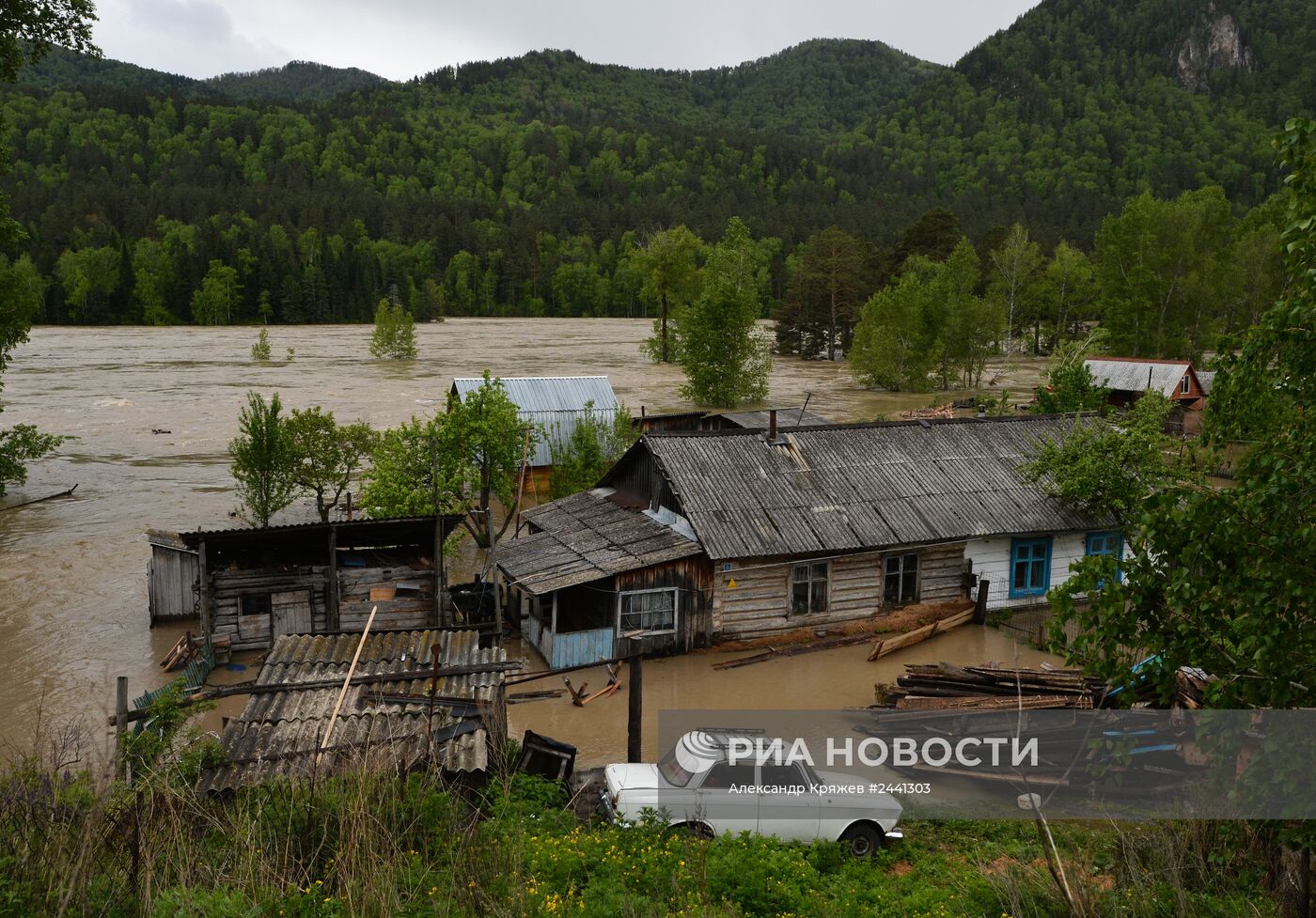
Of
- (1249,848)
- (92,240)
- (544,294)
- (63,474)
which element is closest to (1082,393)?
(1249,848)

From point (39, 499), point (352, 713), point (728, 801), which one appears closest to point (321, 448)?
point (39, 499)

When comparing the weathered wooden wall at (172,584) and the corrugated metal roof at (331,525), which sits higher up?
the corrugated metal roof at (331,525)

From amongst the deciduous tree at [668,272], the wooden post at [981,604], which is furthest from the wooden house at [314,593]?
the deciduous tree at [668,272]

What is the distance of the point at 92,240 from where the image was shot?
136 m

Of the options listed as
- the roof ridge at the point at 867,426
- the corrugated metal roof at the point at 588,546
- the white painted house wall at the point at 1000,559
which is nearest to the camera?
the corrugated metal roof at the point at 588,546

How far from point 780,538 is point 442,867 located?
1240 cm

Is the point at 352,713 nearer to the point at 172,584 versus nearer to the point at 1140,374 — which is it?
the point at 172,584

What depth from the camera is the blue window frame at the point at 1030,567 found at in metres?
20.8

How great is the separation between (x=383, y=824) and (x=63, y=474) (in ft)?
119

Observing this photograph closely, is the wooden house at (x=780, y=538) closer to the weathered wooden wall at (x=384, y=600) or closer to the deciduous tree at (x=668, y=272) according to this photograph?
the weathered wooden wall at (x=384, y=600)

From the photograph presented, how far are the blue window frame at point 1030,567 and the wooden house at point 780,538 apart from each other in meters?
0.03

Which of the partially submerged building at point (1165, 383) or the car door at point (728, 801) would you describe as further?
the partially submerged building at point (1165, 383)

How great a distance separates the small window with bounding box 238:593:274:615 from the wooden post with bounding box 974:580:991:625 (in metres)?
14.5

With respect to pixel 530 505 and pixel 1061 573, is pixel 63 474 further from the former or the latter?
pixel 1061 573
